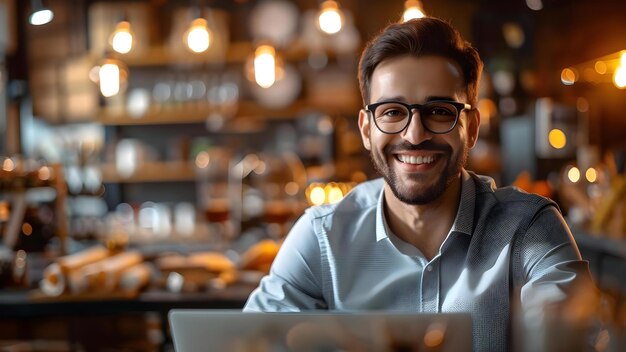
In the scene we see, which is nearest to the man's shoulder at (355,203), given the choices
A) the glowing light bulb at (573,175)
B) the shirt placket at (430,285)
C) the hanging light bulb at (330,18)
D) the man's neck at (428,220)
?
the man's neck at (428,220)

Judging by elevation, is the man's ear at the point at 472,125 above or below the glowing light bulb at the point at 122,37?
below

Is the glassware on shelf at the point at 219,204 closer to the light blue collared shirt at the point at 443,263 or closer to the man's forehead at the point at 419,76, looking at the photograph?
the light blue collared shirt at the point at 443,263

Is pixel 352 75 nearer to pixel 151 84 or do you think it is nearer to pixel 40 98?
pixel 151 84

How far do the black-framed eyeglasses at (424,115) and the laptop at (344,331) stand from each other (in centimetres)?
68

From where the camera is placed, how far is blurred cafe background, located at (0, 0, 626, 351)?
404 centimetres

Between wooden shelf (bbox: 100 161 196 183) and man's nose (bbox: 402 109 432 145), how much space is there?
476 cm

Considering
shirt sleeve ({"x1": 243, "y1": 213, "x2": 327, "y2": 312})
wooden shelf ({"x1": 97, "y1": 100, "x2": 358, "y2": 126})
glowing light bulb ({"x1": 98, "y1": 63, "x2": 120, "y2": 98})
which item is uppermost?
glowing light bulb ({"x1": 98, "y1": 63, "x2": 120, "y2": 98})

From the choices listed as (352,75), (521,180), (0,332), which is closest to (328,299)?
(0,332)

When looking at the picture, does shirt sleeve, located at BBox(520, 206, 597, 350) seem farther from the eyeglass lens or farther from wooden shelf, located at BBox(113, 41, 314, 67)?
wooden shelf, located at BBox(113, 41, 314, 67)

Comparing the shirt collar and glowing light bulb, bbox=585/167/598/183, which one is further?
glowing light bulb, bbox=585/167/598/183

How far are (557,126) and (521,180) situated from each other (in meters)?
1.48

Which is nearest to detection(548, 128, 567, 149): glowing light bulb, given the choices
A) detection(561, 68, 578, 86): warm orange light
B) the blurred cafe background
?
the blurred cafe background

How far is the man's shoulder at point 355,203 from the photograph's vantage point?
1.87 metres

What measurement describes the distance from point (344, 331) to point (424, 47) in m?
0.85
